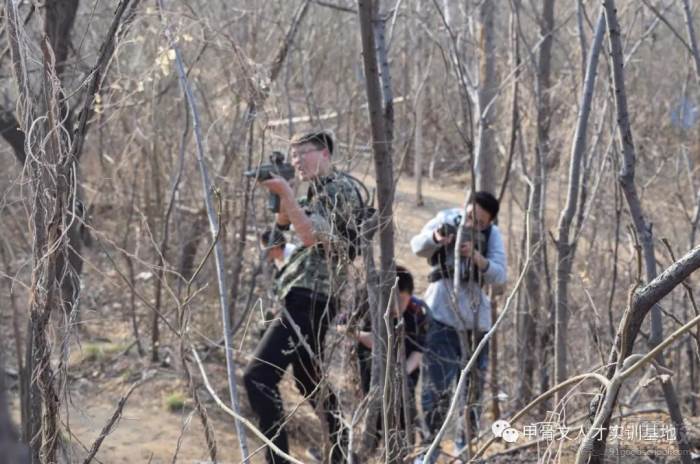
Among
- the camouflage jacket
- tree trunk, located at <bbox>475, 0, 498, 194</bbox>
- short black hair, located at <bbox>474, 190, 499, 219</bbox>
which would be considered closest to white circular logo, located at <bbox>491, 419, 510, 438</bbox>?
the camouflage jacket

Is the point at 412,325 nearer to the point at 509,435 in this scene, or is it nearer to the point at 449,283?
the point at 449,283

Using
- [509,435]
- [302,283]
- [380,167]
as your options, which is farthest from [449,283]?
[509,435]

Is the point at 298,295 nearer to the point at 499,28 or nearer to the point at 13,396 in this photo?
the point at 13,396

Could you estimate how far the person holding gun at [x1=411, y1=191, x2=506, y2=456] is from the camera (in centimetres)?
402

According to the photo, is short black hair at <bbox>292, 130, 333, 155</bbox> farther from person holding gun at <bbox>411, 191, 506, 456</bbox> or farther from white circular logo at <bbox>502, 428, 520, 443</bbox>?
white circular logo at <bbox>502, 428, 520, 443</bbox>

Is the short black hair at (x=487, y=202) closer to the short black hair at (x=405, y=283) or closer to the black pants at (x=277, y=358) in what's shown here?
the short black hair at (x=405, y=283)

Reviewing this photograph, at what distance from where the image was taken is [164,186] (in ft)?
21.2

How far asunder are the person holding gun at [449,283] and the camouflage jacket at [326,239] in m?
0.55

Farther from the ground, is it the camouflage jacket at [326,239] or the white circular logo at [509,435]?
the camouflage jacket at [326,239]

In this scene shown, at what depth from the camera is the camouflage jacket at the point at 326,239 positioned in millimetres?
2908

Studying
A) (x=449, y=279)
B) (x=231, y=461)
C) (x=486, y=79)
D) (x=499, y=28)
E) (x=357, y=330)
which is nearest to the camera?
(x=357, y=330)

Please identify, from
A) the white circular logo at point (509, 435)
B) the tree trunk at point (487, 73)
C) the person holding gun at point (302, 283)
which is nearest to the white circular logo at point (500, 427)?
the white circular logo at point (509, 435)

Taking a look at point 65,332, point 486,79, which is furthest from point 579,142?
point 486,79

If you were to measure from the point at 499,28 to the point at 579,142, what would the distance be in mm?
6892
